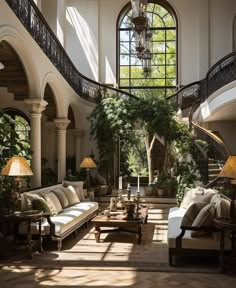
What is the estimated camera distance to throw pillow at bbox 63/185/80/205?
9.20 meters

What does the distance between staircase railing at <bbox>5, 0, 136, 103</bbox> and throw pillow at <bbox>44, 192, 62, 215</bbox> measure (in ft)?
10.8

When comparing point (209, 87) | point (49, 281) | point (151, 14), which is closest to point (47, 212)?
point (49, 281)

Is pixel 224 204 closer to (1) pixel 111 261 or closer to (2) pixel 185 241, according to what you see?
(2) pixel 185 241

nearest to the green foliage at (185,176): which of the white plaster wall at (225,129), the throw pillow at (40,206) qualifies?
the white plaster wall at (225,129)

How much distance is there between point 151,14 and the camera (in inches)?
701

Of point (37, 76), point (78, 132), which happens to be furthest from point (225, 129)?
point (37, 76)

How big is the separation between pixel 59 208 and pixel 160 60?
1134cm

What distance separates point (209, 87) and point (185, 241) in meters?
8.24

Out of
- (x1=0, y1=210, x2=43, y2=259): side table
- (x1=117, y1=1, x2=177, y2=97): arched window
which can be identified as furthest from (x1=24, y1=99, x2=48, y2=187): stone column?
(x1=117, y1=1, x2=177, y2=97): arched window

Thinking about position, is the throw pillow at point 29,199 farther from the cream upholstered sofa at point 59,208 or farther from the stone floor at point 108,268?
the stone floor at point 108,268

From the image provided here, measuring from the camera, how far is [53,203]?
769cm

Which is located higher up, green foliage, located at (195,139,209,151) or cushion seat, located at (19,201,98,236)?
green foliage, located at (195,139,209,151)

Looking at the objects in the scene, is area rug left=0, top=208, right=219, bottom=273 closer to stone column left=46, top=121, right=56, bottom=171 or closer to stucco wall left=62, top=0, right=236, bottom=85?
stone column left=46, top=121, right=56, bottom=171

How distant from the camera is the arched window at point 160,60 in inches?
691
